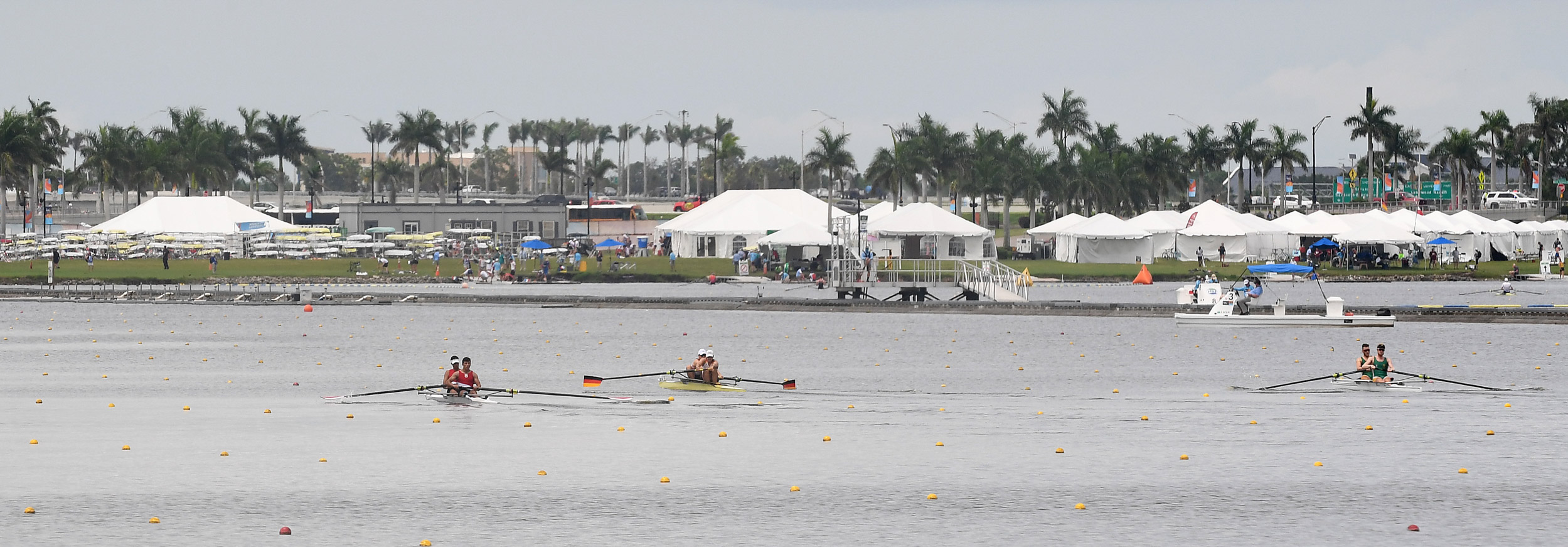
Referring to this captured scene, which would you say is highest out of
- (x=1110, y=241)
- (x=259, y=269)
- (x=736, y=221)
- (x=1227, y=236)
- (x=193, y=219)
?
(x=193, y=219)

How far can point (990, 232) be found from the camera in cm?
9512

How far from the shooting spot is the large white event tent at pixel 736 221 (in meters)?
105

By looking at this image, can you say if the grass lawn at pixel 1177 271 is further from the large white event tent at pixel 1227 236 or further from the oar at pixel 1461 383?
the oar at pixel 1461 383

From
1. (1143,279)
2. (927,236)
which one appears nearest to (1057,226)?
(927,236)

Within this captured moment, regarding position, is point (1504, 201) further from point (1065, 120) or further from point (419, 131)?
point (419, 131)

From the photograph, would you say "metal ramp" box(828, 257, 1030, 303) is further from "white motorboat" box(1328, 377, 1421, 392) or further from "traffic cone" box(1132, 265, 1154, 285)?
"white motorboat" box(1328, 377, 1421, 392)

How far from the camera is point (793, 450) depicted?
25.8 metres

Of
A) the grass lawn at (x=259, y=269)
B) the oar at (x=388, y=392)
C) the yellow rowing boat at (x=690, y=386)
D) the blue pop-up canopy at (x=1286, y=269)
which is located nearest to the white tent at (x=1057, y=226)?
the grass lawn at (x=259, y=269)

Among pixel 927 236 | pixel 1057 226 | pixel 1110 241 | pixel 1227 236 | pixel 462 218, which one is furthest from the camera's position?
pixel 462 218

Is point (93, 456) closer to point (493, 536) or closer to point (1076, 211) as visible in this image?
point (493, 536)

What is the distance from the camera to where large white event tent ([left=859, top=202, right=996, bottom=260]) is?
9144 centimetres

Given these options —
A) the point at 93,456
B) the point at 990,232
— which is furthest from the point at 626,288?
the point at 93,456

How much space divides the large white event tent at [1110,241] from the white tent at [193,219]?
52809 mm

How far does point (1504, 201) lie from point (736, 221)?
2591 inches
